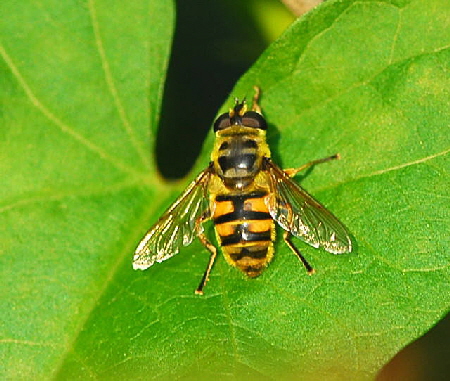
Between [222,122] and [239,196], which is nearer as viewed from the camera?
[239,196]

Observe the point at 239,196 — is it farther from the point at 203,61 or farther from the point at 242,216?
the point at 203,61

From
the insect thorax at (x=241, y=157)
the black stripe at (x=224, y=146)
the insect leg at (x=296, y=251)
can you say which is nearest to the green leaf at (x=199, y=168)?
the insect leg at (x=296, y=251)

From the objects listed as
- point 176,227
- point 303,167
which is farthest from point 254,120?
point 176,227

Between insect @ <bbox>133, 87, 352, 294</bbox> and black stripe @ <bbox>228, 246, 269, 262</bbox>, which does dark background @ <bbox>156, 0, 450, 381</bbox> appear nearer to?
insect @ <bbox>133, 87, 352, 294</bbox>

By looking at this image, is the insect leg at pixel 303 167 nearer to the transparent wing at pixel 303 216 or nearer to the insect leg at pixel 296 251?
the transparent wing at pixel 303 216

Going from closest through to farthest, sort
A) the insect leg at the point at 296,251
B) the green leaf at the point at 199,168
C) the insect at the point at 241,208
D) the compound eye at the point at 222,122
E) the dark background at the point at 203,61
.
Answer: the green leaf at the point at 199,168, the insect leg at the point at 296,251, the insect at the point at 241,208, the compound eye at the point at 222,122, the dark background at the point at 203,61

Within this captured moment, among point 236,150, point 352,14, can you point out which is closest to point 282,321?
point 236,150
